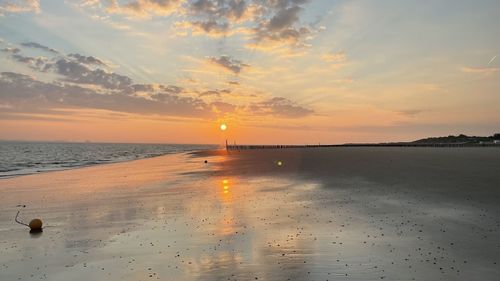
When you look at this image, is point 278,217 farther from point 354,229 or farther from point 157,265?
point 157,265

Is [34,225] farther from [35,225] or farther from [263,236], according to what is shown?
[263,236]

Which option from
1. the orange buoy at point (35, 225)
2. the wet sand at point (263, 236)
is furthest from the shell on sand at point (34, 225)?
the wet sand at point (263, 236)

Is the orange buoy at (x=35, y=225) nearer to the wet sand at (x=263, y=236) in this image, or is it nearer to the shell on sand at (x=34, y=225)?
the shell on sand at (x=34, y=225)

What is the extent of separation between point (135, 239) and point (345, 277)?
7.35m

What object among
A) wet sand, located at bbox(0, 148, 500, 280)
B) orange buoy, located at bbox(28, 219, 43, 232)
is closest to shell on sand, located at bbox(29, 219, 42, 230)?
orange buoy, located at bbox(28, 219, 43, 232)

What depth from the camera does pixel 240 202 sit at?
1916 cm

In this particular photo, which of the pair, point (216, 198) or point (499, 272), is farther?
point (216, 198)

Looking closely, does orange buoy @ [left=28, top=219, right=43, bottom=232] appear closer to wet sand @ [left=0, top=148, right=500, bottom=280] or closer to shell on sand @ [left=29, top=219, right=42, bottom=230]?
shell on sand @ [left=29, top=219, right=42, bottom=230]

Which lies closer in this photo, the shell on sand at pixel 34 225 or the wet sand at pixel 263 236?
the wet sand at pixel 263 236

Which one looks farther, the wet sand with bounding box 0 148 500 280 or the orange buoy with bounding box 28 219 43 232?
the orange buoy with bounding box 28 219 43 232

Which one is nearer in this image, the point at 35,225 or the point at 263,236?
the point at 263,236

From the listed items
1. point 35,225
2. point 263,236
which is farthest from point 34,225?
point 263,236

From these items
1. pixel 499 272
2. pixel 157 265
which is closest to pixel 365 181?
pixel 499 272

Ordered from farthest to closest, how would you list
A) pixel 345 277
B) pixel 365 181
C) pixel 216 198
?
pixel 365 181 → pixel 216 198 → pixel 345 277
